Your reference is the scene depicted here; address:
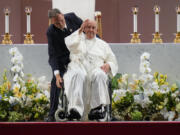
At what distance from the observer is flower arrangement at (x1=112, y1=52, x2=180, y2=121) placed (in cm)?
536

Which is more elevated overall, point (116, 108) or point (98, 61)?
point (98, 61)

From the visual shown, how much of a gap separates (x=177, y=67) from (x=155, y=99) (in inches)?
23.3

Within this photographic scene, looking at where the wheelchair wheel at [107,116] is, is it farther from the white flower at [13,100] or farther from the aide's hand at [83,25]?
the white flower at [13,100]

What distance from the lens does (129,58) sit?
5.85m

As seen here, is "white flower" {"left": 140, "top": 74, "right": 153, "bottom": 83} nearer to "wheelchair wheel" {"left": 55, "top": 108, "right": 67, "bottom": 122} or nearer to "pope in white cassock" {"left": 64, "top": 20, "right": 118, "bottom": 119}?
"pope in white cassock" {"left": 64, "top": 20, "right": 118, "bottom": 119}

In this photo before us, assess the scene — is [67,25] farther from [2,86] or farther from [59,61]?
[2,86]

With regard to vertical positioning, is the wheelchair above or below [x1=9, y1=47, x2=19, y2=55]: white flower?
below

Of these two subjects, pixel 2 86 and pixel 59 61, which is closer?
pixel 59 61

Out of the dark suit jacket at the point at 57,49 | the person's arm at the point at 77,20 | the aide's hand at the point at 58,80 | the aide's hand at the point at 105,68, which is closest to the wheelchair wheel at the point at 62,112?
the aide's hand at the point at 58,80
